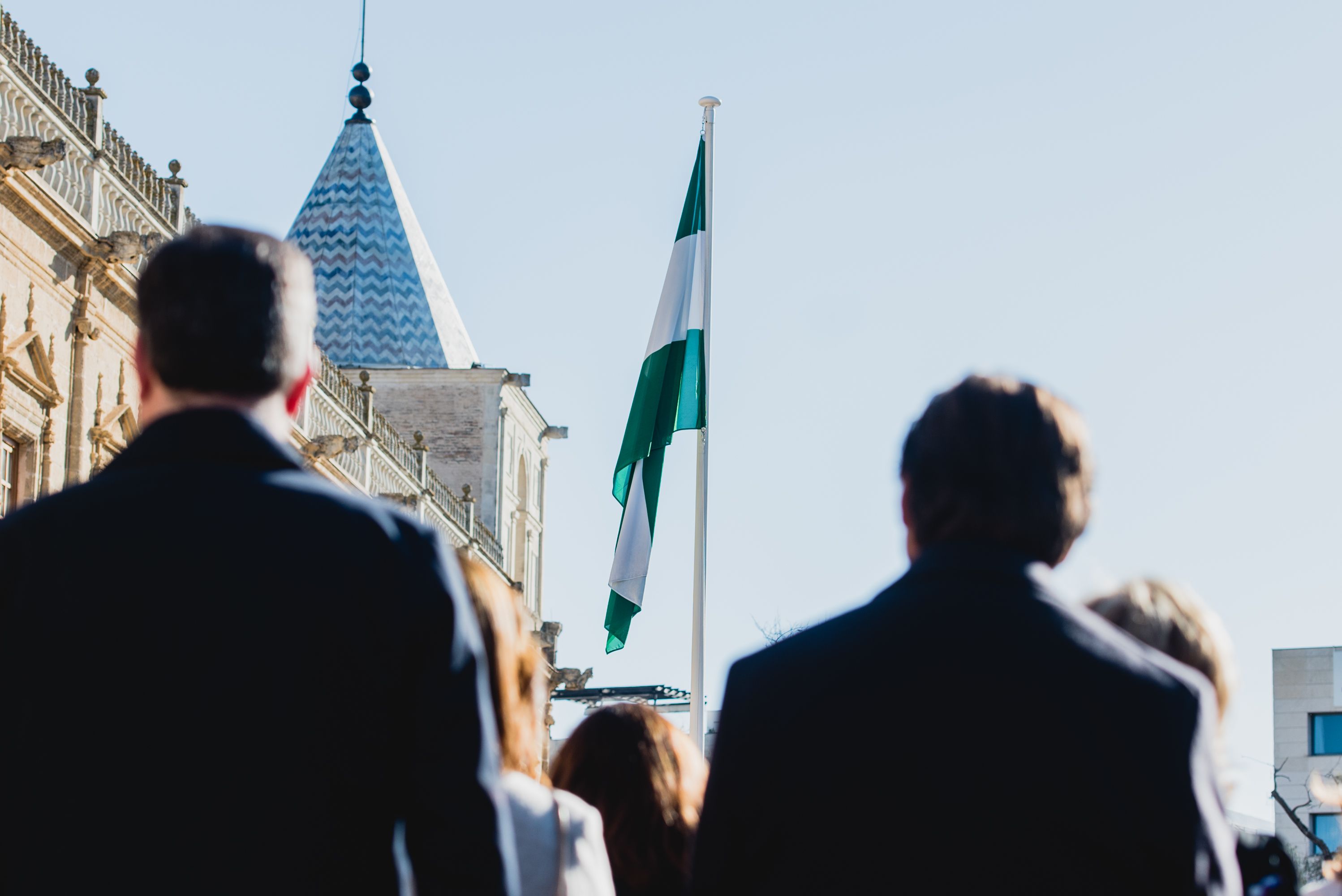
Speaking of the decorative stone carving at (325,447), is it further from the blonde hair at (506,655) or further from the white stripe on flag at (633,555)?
the blonde hair at (506,655)

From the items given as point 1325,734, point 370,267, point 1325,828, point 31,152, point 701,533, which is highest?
point 370,267

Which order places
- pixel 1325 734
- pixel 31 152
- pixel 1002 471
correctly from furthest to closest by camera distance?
pixel 1325 734 < pixel 31 152 < pixel 1002 471

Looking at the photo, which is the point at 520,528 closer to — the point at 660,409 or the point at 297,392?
the point at 660,409

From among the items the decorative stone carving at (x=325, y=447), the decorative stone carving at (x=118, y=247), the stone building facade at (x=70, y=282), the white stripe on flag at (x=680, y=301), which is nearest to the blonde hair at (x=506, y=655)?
the stone building facade at (x=70, y=282)

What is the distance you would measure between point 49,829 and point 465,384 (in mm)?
38122

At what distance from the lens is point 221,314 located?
9.61 ft

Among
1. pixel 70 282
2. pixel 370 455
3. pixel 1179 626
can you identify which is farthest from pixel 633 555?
pixel 370 455

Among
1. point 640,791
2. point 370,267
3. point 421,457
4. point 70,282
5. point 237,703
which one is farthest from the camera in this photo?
point 370,267

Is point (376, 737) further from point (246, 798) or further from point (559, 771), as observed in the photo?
point (559, 771)

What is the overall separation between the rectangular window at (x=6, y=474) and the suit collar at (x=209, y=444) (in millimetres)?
16468

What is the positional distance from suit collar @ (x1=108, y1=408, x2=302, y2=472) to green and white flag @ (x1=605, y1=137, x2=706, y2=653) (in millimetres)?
12585

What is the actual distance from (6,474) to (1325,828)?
52304 millimetres

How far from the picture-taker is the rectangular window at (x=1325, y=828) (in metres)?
58.3

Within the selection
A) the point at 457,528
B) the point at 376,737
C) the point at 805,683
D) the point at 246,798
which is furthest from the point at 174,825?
the point at 457,528
